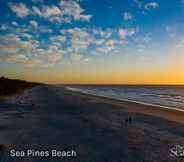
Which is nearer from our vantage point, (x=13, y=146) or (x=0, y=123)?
(x=13, y=146)

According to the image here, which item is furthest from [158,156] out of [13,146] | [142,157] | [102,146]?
[13,146]

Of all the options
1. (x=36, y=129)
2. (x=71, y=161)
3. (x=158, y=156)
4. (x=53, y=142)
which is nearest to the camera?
(x=71, y=161)

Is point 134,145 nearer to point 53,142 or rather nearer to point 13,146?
point 53,142

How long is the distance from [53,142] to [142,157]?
3963mm

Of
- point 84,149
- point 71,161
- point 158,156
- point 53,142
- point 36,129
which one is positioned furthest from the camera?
point 36,129

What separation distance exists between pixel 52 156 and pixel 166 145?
17.3 ft

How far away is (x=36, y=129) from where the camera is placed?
10469mm

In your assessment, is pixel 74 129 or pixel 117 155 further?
pixel 74 129

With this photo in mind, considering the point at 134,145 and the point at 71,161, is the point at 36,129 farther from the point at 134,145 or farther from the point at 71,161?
the point at 134,145

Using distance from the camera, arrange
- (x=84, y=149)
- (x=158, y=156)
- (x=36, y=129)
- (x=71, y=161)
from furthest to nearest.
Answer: (x=36, y=129)
(x=84, y=149)
(x=158, y=156)
(x=71, y=161)

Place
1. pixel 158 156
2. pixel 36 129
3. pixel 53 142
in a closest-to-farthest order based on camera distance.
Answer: pixel 158 156, pixel 53 142, pixel 36 129

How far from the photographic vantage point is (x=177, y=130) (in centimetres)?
1146

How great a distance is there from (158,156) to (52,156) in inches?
164

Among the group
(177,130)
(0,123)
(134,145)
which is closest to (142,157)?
(134,145)
